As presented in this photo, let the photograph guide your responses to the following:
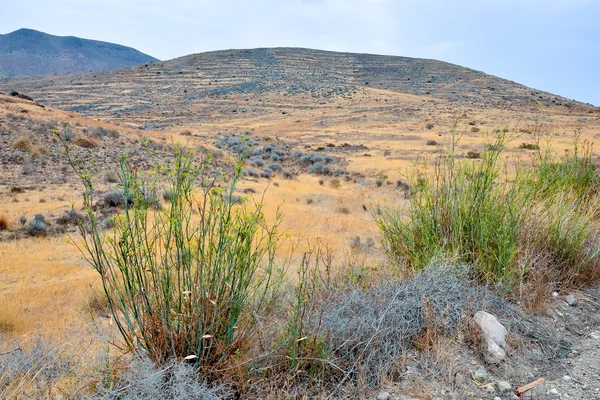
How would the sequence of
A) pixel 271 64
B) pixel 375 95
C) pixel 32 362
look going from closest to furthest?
pixel 32 362 → pixel 375 95 → pixel 271 64

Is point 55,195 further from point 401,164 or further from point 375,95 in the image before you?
point 375,95

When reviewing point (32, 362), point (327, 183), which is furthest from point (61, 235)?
point (327, 183)

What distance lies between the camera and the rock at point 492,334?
2.86 metres

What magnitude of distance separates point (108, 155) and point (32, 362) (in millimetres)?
15957

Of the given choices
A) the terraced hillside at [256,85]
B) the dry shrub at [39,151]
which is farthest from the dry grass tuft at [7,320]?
the terraced hillside at [256,85]

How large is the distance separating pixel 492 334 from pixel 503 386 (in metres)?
0.46

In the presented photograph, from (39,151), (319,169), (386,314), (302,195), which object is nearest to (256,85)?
(319,169)

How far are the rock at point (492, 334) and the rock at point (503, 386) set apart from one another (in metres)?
0.19

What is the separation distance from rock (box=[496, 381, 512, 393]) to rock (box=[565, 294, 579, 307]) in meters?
1.59

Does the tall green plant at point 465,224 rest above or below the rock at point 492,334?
above

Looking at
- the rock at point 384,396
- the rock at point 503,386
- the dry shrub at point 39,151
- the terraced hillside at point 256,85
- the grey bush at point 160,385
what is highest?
the terraced hillside at point 256,85

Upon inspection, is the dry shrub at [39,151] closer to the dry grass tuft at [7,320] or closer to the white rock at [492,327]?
the dry grass tuft at [7,320]

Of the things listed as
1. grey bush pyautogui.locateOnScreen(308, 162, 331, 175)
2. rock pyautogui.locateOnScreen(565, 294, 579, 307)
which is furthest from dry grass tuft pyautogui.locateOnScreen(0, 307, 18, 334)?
grey bush pyautogui.locateOnScreen(308, 162, 331, 175)

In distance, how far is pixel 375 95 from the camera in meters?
67.9
